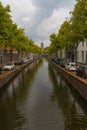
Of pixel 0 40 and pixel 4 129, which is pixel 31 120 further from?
pixel 0 40

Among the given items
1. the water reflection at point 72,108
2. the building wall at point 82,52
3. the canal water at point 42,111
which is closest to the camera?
the canal water at point 42,111

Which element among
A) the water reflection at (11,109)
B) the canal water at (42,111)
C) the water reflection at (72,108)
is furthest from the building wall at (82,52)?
the canal water at (42,111)

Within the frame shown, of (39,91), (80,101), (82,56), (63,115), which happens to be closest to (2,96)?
(39,91)

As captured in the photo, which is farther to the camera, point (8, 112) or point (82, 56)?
point (82, 56)

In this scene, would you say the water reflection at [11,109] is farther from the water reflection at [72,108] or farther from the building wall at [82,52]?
the building wall at [82,52]

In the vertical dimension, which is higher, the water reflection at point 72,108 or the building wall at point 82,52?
the building wall at point 82,52

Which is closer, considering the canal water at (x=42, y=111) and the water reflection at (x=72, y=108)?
the canal water at (x=42, y=111)

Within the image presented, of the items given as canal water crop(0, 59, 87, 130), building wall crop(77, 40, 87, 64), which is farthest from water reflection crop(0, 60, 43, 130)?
building wall crop(77, 40, 87, 64)

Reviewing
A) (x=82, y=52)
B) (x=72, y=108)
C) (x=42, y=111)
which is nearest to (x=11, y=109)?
(x=42, y=111)

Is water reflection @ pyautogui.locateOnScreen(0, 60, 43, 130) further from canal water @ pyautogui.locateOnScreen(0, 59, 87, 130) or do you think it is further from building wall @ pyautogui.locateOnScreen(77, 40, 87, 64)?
building wall @ pyautogui.locateOnScreen(77, 40, 87, 64)

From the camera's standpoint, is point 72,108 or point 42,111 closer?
point 42,111

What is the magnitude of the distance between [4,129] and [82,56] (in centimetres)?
7183

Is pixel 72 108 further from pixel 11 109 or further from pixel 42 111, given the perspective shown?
pixel 11 109

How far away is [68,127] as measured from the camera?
18672mm
